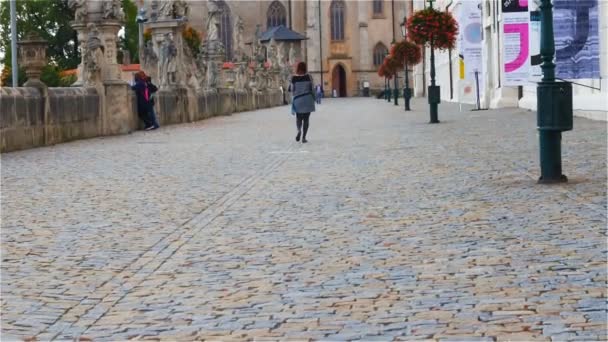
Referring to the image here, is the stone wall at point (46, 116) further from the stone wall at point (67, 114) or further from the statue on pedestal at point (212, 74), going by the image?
the statue on pedestal at point (212, 74)

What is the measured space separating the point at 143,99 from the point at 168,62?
7.01 m

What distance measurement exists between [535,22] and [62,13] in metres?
82.9

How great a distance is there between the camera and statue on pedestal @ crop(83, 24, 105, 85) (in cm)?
2750

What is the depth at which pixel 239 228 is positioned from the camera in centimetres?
966

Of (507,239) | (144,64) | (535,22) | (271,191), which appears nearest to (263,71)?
(144,64)

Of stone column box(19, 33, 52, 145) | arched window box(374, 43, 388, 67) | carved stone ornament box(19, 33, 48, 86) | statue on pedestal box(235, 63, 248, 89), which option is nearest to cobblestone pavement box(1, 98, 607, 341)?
stone column box(19, 33, 52, 145)

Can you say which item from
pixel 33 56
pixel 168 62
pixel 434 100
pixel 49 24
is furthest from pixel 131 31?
pixel 33 56

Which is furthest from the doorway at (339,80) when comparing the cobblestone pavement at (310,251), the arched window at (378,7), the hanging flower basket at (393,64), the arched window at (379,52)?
the cobblestone pavement at (310,251)

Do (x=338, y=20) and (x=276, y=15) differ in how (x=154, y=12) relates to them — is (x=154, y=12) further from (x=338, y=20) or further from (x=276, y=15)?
(x=276, y=15)

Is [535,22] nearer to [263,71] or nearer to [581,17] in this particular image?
[581,17]

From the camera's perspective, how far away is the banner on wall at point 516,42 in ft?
100

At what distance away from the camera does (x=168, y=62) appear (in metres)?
38.1

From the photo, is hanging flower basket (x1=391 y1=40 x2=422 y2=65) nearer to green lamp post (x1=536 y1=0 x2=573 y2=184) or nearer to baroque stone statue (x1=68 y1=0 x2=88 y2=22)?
baroque stone statue (x1=68 y1=0 x2=88 y2=22)

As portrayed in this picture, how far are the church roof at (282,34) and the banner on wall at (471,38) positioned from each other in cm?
6468
